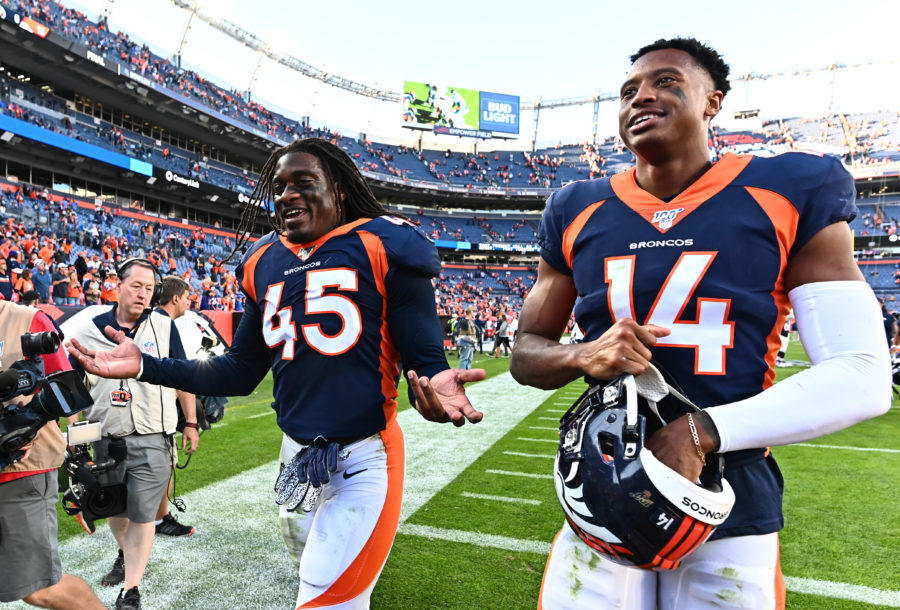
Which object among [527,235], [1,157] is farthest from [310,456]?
[527,235]

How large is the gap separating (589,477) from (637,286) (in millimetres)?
468

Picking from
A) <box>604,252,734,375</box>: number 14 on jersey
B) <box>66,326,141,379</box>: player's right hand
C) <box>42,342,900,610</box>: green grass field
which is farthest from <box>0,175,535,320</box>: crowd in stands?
<box>604,252,734,375</box>: number 14 on jersey

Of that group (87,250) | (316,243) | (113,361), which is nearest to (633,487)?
(316,243)

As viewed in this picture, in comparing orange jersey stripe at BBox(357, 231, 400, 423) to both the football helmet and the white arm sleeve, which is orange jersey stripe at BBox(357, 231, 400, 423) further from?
the white arm sleeve

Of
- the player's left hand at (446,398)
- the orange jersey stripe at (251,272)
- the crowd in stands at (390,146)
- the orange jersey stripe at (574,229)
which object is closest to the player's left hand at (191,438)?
the orange jersey stripe at (251,272)

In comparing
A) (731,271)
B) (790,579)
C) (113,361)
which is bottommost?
(790,579)

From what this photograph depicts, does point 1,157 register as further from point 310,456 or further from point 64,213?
point 310,456

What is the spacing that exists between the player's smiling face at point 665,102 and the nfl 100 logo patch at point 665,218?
171mm

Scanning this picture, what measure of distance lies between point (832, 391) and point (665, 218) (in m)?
0.51

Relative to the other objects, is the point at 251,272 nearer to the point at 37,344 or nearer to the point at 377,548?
the point at 37,344

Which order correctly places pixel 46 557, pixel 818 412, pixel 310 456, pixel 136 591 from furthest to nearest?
pixel 136 591 < pixel 46 557 < pixel 310 456 < pixel 818 412

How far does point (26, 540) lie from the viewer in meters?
2.10

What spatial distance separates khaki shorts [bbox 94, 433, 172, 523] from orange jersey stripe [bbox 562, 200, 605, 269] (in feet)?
9.04

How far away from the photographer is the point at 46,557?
2.14m
